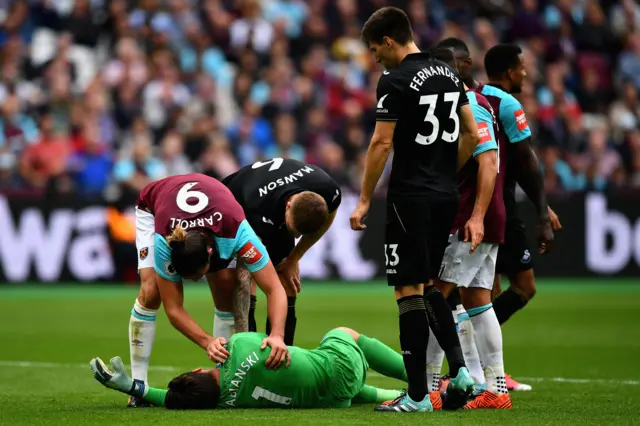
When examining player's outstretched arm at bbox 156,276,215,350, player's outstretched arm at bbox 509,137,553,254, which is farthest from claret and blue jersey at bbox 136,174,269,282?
player's outstretched arm at bbox 509,137,553,254

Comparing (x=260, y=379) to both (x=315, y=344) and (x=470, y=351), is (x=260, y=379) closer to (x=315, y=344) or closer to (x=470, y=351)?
(x=470, y=351)

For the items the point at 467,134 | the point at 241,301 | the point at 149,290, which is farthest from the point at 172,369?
the point at 467,134

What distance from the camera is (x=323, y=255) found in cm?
1827

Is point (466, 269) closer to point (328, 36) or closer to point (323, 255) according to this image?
point (323, 255)

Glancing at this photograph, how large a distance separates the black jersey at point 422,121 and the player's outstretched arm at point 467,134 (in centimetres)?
7

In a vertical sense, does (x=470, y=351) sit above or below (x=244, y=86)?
below

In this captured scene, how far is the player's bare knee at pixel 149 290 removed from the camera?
7496 mm

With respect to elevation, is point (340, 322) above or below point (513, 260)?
below

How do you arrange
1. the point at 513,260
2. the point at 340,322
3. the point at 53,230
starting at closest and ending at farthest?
the point at 513,260 → the point at 340,322 → the point at 53,230

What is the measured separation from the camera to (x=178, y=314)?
Result: 702 centimetres

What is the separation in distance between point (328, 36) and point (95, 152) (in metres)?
5.56

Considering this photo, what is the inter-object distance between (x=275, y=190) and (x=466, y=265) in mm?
1358

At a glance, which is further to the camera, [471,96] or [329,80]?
[329,80]

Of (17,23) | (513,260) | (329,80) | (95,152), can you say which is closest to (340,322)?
(513,260)
